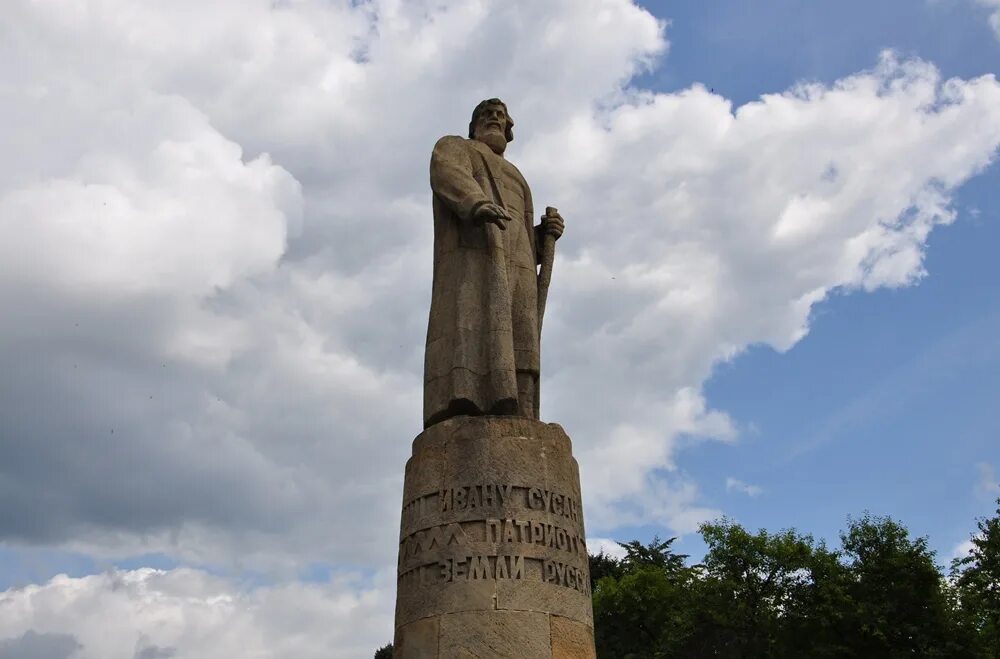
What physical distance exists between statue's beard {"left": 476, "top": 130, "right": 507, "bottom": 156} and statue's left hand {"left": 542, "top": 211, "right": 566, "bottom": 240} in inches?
44.5

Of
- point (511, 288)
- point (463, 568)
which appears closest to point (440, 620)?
point (463, 568)

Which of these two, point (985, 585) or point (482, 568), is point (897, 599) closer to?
point (985, 585)

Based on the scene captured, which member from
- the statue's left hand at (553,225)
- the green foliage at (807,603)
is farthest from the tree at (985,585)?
the statue's left hand at (553,225)

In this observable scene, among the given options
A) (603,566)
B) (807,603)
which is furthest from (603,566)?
(807,603)

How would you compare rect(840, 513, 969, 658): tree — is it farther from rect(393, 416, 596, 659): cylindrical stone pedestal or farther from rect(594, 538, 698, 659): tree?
rect(393, 416, 596, 659): cylindrical stone pedestal

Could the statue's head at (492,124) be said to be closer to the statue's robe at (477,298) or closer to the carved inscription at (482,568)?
the statue's robe at (477,298)

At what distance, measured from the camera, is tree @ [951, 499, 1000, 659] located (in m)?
29.9

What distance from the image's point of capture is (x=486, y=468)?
416 inches

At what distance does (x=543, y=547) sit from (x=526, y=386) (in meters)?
2.39

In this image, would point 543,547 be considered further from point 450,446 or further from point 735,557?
point 735,557

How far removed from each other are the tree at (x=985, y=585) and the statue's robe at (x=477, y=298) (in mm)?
23111

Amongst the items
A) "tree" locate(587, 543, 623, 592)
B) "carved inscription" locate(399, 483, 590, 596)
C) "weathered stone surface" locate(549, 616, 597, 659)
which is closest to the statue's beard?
"carved inscription" locate(399, 483, 590, 596)

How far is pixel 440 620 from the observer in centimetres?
987

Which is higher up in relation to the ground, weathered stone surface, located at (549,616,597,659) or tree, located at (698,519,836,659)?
tree, located at (698,519,836,659)
